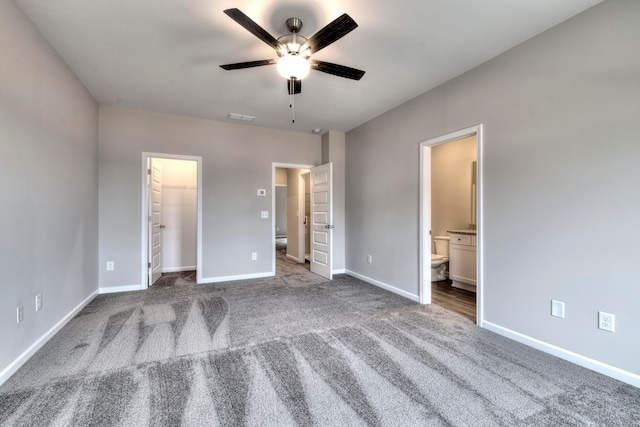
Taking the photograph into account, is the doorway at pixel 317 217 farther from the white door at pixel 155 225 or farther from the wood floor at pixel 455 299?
the white door at pixel 155 225

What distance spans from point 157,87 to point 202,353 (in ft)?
9.87

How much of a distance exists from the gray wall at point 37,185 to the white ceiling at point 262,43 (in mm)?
296

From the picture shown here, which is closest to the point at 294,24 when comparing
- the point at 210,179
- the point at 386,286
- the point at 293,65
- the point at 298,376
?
the point at 293,65

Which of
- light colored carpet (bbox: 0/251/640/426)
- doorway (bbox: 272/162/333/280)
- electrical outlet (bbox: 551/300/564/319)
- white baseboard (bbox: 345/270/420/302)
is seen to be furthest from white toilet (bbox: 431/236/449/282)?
electrical outlet (bbox: 551/300/564/319)

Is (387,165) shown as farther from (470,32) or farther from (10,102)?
(10,102)

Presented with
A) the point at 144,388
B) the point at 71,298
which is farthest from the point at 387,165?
the point at 71,298

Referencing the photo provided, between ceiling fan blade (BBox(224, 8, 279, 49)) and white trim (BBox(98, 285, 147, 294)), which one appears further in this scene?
white trim (BBox(98, 285, 147, 294))

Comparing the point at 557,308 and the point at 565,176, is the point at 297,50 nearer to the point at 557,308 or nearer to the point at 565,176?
the point at 565,176

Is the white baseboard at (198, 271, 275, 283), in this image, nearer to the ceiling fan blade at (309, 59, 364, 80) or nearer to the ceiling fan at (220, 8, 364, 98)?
the ceiling fan at (220, 8, 364, 98)

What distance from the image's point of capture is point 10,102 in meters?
1.96

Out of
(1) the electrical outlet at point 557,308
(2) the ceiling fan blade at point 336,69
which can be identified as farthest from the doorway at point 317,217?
(1) the electrical outlet at point 557,308

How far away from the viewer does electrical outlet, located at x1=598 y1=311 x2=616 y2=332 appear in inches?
77.5

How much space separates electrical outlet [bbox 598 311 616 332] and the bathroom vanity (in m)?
1.99

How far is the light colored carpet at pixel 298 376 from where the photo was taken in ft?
5.25
